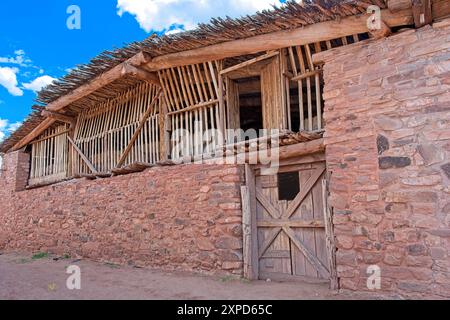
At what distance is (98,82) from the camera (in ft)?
24.8

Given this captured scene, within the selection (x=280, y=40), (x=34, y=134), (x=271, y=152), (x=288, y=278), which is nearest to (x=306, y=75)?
(x=280, y=40)

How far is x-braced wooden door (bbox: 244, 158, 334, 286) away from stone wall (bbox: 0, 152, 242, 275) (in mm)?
341

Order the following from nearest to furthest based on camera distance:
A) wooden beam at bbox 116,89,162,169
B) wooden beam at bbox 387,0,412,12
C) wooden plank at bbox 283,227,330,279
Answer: wooden beam at bbox 387,0,412,12
wooden plank at bbox 283,227,330,279
wooden beam at bbox 116,89,162,169

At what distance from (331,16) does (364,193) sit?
2338 mm

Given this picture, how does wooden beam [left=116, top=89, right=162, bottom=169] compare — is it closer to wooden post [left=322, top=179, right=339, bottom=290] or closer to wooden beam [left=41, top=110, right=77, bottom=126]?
wooden beam [left=41, top=110, right=77, bottom=126]

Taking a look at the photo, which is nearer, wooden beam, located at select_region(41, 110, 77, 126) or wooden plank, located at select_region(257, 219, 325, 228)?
wooden plank, located at select_region(257, 219, 325, 228)

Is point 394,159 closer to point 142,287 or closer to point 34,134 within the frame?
point 142,287

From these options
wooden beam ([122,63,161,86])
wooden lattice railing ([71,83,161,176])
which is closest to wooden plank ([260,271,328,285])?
wooden lattice railing ([71,83,161,176])

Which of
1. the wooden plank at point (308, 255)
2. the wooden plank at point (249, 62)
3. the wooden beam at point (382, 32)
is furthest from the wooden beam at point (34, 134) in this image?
the wooden beam at point (382, 32)

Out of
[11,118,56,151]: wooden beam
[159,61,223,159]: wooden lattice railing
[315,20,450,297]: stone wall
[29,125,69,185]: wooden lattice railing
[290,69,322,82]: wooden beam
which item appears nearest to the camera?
[315,20,450,297]: stone wall

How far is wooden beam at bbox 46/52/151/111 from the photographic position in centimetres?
663

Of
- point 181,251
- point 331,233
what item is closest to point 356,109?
point 331,233

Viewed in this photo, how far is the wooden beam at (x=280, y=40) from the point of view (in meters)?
4.28
